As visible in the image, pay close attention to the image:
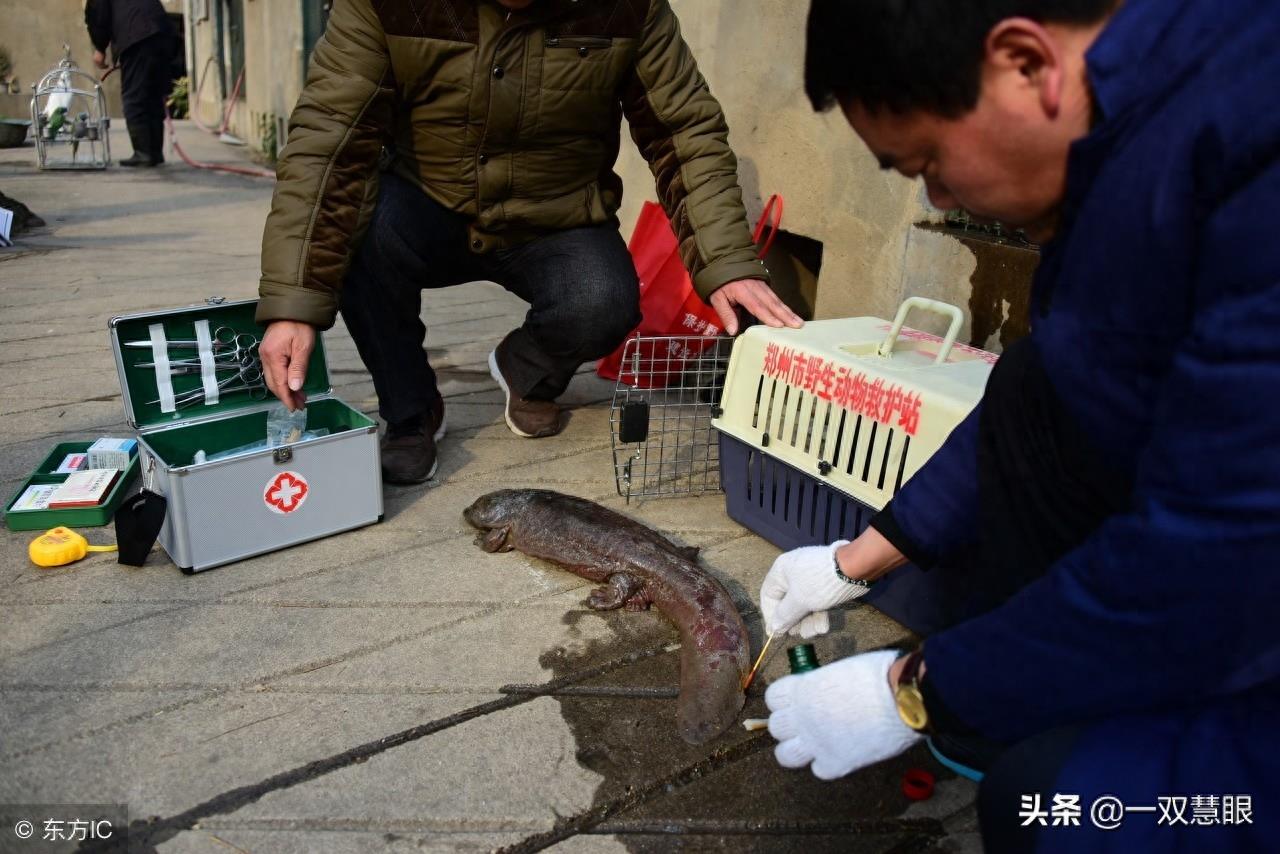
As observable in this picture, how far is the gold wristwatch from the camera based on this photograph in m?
1.32

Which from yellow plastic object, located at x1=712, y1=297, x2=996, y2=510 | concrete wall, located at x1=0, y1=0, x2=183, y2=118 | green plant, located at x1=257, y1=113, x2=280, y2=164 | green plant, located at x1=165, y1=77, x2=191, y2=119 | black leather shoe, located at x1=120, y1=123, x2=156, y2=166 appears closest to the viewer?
yellow plastic object, located at x1=712, y1=297, x2=996, y2=510

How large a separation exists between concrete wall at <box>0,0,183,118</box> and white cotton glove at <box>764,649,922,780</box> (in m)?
21.0

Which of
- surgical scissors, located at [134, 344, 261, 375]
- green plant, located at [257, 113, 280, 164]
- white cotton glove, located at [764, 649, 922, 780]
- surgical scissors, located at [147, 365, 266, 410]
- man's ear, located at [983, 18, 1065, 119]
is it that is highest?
man's ear, located at [983, 18, 1065, 119]

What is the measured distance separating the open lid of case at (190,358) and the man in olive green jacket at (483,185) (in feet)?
0.79

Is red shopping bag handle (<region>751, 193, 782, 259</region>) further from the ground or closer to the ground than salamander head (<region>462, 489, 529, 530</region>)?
further from the ground

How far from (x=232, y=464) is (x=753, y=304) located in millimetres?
1476

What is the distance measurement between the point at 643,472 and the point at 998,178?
2372mm

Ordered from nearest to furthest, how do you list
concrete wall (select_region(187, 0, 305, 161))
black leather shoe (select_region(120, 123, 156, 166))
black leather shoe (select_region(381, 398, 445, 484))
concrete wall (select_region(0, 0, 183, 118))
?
black leather shoe (select_region(381, 398, 445, 484)) → concrete wall (select_region(187, 0, 305, 161)) → black leather shoe (select_region(120, 123, 156, 166)) → concrete wall (select_region(0, 0, 183, 118))

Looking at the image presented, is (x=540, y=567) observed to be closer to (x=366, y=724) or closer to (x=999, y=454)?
(x=366, y=724)

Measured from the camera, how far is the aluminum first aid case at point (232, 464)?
2.68 m

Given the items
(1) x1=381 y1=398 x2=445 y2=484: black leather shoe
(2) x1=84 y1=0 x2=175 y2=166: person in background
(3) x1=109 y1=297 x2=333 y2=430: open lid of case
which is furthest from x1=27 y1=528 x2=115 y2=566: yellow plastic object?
(2) x1=84 y1=0 x2=175 y2=166: person in background

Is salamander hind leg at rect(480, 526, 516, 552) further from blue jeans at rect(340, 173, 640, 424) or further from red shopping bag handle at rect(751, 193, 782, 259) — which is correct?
red shopping bag handle at rect(751, 193, 782, 259)

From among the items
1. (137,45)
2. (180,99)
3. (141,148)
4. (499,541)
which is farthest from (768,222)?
(180,99)

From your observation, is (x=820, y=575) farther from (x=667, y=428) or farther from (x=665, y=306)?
(x=665, y=306)
